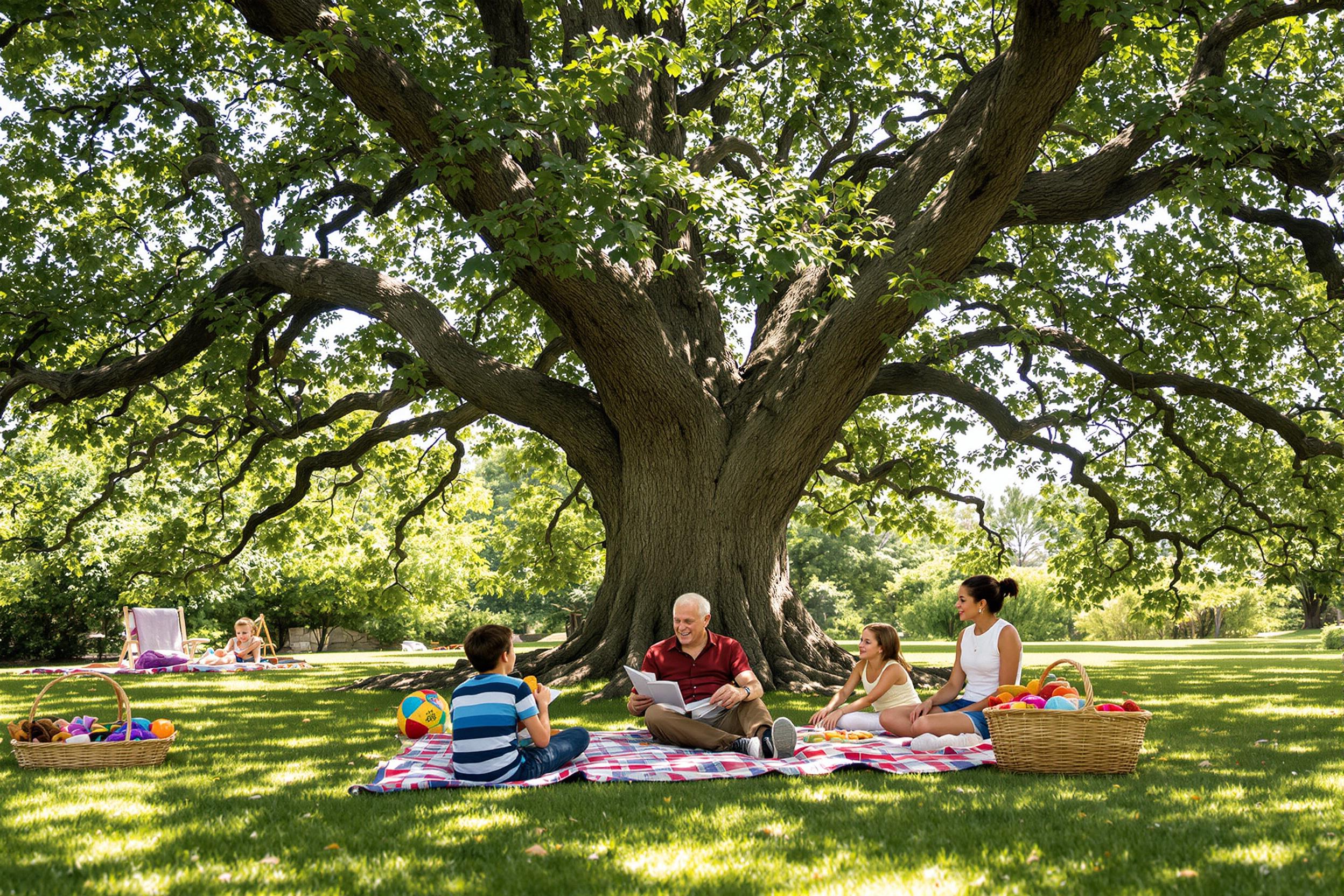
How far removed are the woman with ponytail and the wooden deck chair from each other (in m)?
16.6

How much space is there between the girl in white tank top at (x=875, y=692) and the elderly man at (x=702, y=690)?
Result: 86cm

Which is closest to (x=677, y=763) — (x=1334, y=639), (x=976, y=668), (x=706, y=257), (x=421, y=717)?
(x=421, y=717)

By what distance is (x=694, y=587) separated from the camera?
10375 millimetres

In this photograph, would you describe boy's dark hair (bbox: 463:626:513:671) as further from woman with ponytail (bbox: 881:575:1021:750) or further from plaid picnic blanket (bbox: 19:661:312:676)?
plaid picnic blanket (bbox: 19:661:312:676)

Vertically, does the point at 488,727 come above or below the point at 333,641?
above

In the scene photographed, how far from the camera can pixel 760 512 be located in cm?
1074

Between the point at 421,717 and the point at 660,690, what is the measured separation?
75.7 inches

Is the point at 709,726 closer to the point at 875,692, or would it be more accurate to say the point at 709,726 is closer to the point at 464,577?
the point at 875,692

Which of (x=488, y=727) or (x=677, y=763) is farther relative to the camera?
(x=677, y=763)

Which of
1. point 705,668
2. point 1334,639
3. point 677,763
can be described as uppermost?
point 705,668

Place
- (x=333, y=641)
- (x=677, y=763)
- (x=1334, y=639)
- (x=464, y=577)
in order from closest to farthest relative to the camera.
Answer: (x=677, y=763), (x=1334, y=639), (x=464, y=577), (x=333, y=641)

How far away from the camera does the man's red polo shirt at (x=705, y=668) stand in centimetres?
671

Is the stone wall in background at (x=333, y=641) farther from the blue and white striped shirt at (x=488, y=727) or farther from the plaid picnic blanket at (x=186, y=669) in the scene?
the blue and white striped shirt at (x=488, y=727)

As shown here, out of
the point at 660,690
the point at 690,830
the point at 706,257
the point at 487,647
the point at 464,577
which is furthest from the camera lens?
the point at 464,577
